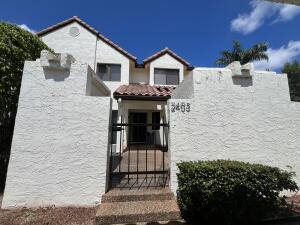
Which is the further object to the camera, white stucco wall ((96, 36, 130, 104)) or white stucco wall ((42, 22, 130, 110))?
white stucco wall ((96, 36, 130, 104))

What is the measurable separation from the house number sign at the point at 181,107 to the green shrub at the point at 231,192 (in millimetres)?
1874

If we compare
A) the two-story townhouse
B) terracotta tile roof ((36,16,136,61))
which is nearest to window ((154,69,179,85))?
the two-story townhouse

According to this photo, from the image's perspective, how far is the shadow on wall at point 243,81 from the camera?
21.3 ft

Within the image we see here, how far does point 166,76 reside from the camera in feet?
56.1

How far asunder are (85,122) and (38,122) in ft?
4.15

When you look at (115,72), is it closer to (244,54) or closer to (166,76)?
(166,76)

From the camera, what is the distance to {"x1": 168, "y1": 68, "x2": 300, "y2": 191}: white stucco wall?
5.98 meters

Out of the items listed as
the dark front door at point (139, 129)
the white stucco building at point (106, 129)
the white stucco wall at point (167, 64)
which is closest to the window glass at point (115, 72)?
the white stucco wall at point (167, 64)

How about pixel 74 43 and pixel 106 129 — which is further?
pixel 74 43

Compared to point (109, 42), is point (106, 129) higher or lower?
lower

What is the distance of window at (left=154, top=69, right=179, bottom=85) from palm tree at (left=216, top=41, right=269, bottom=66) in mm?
8580

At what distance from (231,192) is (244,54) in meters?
21.6

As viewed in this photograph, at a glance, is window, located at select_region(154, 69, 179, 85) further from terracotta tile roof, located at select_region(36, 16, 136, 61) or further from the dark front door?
the dark front door

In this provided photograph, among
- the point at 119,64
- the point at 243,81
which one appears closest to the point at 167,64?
the point at 119,64
